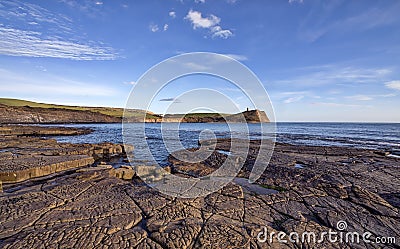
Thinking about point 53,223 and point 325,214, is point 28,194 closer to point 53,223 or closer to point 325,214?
point 53,223

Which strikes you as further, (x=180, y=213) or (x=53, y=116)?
(x=53, y=116)

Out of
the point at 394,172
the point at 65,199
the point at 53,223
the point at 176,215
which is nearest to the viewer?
the point at 53,223

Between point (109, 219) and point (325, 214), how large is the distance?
657 centimetres

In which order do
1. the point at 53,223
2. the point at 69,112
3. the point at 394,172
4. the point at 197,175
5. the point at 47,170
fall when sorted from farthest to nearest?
the point at 69,112 < the point at 394,172 < the point at 197,175 < the point at 47,170 < the point at 53,223

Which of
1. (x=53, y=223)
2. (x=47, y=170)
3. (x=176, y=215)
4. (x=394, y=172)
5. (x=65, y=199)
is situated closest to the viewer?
(x=53, y=223)

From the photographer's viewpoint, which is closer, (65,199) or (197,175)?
(65,199)

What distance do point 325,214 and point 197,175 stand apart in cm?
656

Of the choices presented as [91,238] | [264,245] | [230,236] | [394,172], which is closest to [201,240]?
[230,236]

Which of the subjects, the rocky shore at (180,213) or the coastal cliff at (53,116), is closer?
the rocky shore at (180,213)

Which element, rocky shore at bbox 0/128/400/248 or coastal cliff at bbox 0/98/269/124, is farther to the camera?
coastal cliff at bbox 0/98/269/124

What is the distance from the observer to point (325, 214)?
6.44 metres

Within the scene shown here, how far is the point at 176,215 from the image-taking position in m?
6.16

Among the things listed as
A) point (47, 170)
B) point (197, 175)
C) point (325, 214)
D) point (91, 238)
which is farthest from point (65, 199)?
point (325, 214)

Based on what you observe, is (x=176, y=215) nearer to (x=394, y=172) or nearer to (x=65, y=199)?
(x=65, y=199)
